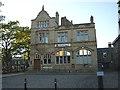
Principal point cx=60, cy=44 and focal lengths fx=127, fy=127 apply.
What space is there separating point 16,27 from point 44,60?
48.8 ft

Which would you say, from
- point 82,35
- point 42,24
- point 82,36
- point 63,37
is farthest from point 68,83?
point 42,24

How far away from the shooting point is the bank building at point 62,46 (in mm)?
25547

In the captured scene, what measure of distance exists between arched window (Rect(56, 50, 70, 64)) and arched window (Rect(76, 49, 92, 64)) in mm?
2067

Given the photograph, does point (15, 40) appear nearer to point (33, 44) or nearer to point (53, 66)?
point (33, 44)

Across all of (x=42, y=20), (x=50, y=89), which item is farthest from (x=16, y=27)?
(x=50, y=89)

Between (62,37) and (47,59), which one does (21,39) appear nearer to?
(47,59)

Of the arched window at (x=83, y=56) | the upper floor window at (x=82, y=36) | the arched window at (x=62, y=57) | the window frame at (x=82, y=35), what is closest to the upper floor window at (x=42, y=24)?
the arched window at (x=62, y=57)

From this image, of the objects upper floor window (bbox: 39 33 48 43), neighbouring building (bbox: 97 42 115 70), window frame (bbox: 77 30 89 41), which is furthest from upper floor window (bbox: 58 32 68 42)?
neighbouring building (bbox: 97 42 115 70)

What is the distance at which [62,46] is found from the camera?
88.3 ft

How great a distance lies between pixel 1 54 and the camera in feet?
115

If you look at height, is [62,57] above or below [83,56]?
below

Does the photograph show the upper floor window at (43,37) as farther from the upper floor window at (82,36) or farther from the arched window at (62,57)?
the upper floor window at (82,36)

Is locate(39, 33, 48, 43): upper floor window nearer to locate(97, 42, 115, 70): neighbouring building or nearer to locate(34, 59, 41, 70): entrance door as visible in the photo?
locate(34, 59, 41, 70): entrance door

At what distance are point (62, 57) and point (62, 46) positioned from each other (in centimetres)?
232
